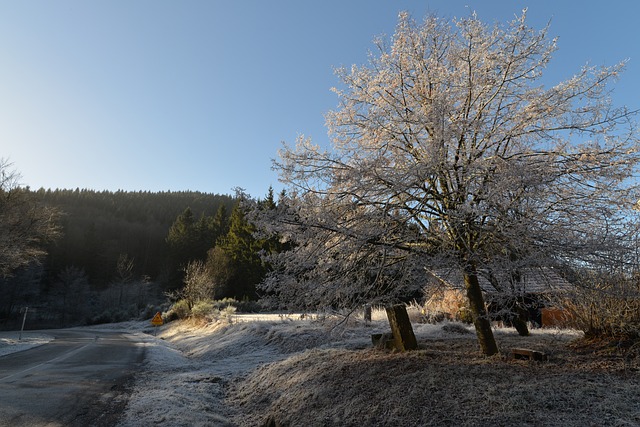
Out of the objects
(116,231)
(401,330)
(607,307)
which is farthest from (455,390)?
(116,231)

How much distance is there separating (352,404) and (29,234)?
84.2 ft

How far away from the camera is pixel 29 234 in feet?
77.4

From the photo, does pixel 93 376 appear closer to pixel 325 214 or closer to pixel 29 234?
pixel 325 214

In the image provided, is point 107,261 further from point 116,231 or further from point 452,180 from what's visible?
point 452,180

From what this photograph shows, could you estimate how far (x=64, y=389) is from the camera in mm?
8375

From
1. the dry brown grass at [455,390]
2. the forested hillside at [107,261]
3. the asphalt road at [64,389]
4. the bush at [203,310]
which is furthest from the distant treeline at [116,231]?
the dry brown grass at [455,390]

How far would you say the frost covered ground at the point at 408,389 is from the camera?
14.6ft

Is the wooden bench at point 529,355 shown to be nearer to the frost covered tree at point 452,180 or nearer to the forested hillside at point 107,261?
the frost covered tree at point 452,180

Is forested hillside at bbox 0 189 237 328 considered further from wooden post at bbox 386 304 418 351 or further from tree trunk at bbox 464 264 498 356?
tree trunk at bbox 464 264 498 356

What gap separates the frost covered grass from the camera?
4446mm

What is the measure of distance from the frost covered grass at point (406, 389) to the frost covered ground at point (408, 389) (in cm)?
2

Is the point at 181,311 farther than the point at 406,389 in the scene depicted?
Yes

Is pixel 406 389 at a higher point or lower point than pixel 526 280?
lower

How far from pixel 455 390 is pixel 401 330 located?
10.1 ft
